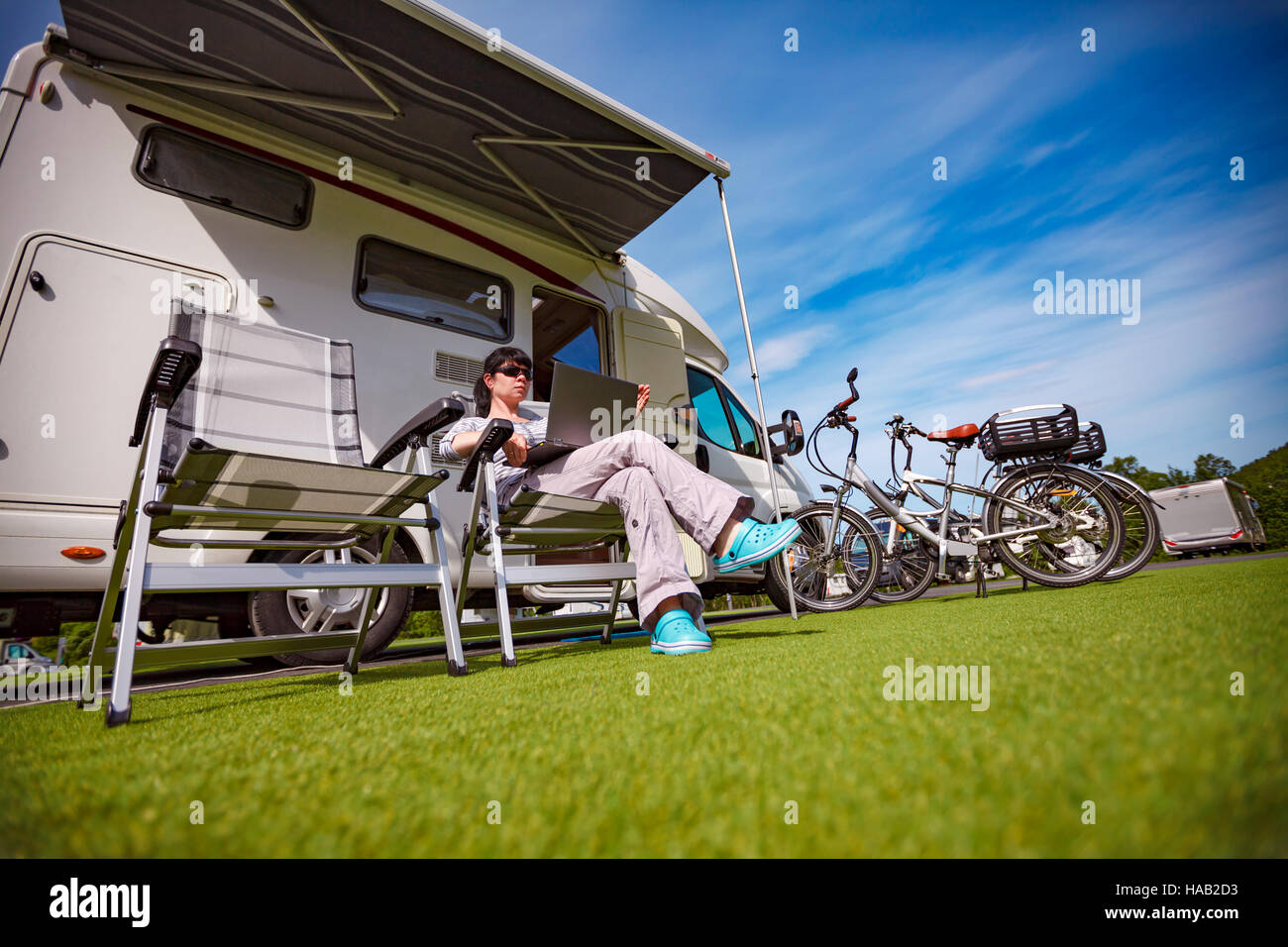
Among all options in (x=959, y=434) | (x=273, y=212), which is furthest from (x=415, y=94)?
(x=959, y=434)

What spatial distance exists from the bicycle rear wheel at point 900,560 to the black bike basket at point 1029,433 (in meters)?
0.84

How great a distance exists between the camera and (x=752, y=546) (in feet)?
6.48

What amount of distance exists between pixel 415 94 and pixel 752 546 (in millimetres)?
2630

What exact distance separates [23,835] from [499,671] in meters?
1.26

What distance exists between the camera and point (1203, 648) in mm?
966

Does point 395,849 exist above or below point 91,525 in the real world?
below

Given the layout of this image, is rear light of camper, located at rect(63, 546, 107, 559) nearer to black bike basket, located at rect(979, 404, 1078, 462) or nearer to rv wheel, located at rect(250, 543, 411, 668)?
rv wheel, located at rect(250, 543, 411, 668)

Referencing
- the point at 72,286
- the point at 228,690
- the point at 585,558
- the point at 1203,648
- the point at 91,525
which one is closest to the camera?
the point at 1203,648

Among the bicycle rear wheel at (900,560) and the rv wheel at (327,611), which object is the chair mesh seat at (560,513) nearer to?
the rv wheel at (327,611)

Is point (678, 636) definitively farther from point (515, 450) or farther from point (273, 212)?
point (273, 212)

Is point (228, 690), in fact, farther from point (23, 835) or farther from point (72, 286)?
point (72, 286)

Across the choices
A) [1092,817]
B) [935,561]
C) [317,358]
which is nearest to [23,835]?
[1092,817]

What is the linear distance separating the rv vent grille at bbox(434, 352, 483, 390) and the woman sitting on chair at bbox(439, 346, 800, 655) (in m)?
0.86

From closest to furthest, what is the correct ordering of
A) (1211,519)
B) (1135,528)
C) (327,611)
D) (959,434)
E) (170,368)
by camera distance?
(170,368) → (327,611) → (1135,528) → (959,434) → (1211,519)
